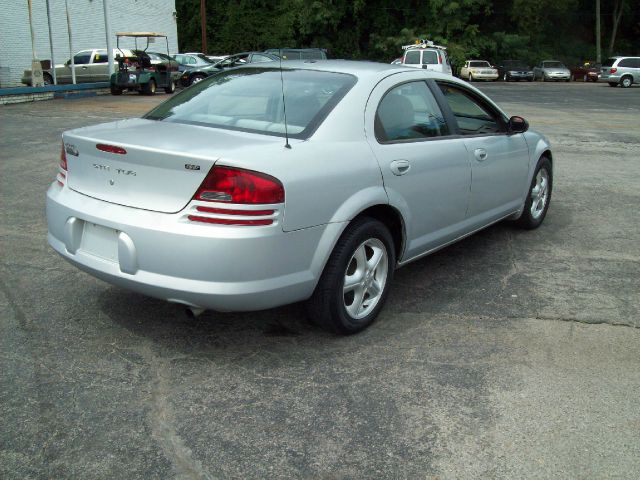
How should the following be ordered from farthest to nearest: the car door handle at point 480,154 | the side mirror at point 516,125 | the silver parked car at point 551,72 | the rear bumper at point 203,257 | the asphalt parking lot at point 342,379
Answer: the silver parked car at point 551,72 → the side mirror at point 516,125 → the car door handle at point 480,154 → the rear bumper at point 203,257 → the asphalt parking lot at point 342,379

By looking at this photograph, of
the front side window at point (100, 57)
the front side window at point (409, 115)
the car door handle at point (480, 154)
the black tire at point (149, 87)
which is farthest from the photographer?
the front side window at point (100, 57)

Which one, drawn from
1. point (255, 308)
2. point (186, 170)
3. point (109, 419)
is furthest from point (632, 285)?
point (109, 419)

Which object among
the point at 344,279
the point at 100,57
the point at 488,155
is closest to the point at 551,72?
the point at 100,57

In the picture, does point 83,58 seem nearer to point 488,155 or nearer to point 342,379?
point 488,155

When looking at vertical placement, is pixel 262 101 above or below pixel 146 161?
above

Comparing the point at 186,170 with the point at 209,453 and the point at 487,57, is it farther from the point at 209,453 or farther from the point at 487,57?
the point at 487,57

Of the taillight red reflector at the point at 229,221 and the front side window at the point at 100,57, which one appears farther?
the front side window at the point at 100,57

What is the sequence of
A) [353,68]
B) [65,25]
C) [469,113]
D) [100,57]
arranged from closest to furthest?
[353,68] < [469,113] < [100,57] < [65,25]

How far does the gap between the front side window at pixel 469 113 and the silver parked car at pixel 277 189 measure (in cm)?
4

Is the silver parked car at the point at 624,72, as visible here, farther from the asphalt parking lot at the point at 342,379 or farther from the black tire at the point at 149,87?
the asphalt parking lot at the point at 342,379

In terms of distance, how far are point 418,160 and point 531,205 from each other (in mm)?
2295

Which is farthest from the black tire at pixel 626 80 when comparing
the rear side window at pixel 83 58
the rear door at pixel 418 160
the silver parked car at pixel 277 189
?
the rear door at pixel 418 160

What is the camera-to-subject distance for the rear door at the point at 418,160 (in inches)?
161

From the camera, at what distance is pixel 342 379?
3453mm
